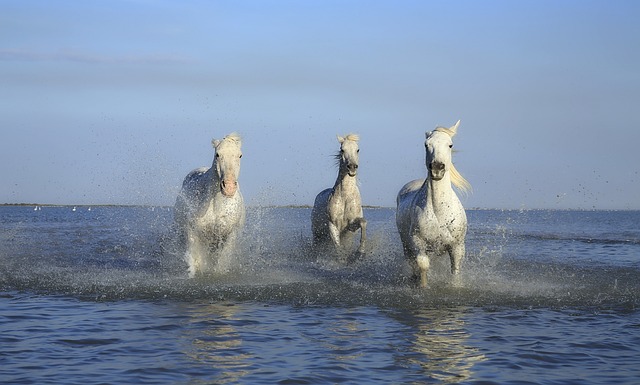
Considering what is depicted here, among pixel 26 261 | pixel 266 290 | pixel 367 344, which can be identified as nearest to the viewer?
pixel 367 344

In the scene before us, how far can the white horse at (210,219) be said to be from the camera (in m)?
11.7

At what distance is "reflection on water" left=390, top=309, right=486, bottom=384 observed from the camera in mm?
6152

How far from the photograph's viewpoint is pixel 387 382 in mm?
5801

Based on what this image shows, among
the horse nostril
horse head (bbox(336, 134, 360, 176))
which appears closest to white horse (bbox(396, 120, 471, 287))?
the horse nostril

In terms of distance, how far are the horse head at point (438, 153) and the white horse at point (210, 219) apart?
2856mm

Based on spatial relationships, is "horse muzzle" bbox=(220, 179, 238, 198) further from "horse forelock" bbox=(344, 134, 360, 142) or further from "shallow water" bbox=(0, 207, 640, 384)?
"horse forelock" bbox=(344, 134, 360, 142)

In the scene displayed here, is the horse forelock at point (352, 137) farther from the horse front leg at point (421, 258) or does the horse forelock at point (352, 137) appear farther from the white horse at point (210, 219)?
the horse front leg at point (421, 258)

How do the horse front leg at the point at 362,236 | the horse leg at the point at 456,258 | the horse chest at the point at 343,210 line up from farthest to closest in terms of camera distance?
the horse chest at the point at 343,210, the horse front leg at the point at 362,236, the horse leg at the point at 456,258

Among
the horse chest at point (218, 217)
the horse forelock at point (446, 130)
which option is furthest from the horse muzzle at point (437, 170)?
the horse chest at point (218, 217)

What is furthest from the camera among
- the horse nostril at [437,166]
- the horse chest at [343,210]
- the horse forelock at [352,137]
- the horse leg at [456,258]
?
the horse chest at [343,210]

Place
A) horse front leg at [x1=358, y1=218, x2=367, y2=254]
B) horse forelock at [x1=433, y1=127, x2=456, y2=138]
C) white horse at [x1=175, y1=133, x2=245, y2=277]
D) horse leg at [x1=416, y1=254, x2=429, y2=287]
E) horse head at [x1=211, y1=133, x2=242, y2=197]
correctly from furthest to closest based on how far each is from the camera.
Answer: horse front leg at [x1=358, y1=218, x2=367, y2=254] < white horse at [x1=175, y1=133, x2=245, y2=277] < horse head at [x1=211, y1=133, x2=242, y2=197] < horse leg at [x1=416, y1=254, x2=429, y2=287] < horse forelock at [x1=433, y1=127, x2=456, y2=138]

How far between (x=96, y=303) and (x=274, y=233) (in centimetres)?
1426

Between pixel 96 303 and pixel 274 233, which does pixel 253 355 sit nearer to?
pixel 96 303

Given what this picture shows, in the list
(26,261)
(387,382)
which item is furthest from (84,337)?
(26,261)
